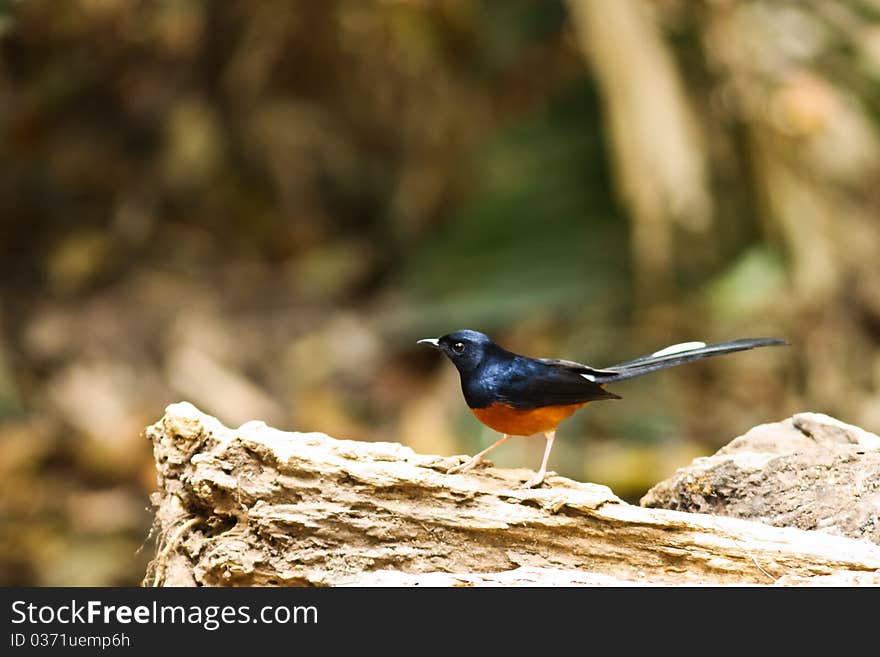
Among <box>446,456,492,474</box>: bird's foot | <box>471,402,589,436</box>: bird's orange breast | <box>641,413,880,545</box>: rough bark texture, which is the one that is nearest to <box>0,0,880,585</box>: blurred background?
<box>641,413,880,545</box>: rough bark texture

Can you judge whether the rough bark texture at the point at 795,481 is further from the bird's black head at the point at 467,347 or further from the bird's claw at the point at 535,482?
the bird's black head at the point at 467,347

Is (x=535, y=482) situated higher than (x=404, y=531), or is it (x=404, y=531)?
(x=535, y=482)

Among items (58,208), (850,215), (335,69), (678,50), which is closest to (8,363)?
(58,208)

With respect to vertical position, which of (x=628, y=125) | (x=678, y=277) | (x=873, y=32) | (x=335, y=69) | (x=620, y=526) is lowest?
(x=620, y=526)

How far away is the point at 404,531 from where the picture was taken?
2473mm

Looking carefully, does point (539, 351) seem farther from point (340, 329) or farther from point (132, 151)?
point (132, 151)

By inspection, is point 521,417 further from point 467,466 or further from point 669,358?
point 669,358

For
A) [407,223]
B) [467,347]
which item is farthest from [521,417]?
[407,223]

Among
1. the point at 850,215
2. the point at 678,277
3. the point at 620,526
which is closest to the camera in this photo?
the point at 620,526

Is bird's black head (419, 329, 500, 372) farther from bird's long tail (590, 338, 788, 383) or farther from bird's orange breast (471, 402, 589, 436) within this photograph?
bird's long tail (590, 338, 788, 383)

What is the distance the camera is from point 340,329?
6559 mm

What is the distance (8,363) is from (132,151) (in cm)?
180

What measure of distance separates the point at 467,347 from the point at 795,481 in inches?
38.6

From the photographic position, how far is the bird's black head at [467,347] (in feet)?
8.27
